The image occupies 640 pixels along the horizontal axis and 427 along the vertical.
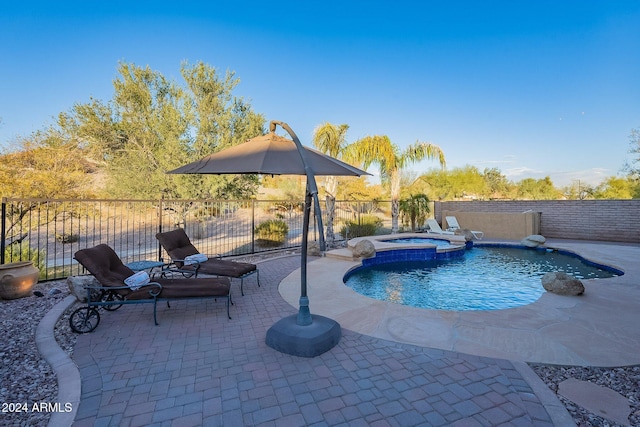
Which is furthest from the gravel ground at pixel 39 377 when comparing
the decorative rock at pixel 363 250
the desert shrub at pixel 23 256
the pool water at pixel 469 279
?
the decorative rock at pixel 363 250

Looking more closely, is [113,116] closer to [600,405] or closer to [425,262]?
[425,262]

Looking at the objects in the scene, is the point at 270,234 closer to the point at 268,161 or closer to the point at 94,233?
the point at 94,233

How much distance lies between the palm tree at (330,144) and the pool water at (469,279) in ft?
9.04

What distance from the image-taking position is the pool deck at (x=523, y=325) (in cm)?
269

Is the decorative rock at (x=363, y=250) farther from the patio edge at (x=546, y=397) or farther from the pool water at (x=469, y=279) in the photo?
the patio edge at (x=546, y=397)

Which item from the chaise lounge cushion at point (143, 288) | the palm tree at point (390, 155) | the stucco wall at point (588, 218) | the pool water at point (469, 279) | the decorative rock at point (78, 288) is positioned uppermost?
the palm tree at point (390, 155)

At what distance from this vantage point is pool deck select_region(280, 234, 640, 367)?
2.69 m

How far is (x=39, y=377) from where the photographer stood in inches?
89.7

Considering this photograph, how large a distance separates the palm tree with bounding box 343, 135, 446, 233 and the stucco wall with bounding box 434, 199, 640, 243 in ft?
10.1

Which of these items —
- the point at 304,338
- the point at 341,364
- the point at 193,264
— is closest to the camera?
the point at 341,364

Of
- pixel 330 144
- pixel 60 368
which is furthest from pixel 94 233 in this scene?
pixel 330 144

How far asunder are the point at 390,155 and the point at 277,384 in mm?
10371

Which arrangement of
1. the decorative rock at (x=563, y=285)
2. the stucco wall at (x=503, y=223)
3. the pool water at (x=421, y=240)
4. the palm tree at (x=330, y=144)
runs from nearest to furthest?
the decorative rock at (x=563, y=285)
the palm tree at (x=330, y=144)
the pool water at (x=421, y=240)
the stucco wall at (x=503, y=223)

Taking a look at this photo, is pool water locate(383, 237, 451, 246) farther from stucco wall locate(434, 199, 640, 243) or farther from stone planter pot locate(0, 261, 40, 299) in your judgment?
stone planter pot locate(0, 261, 40, 299)
